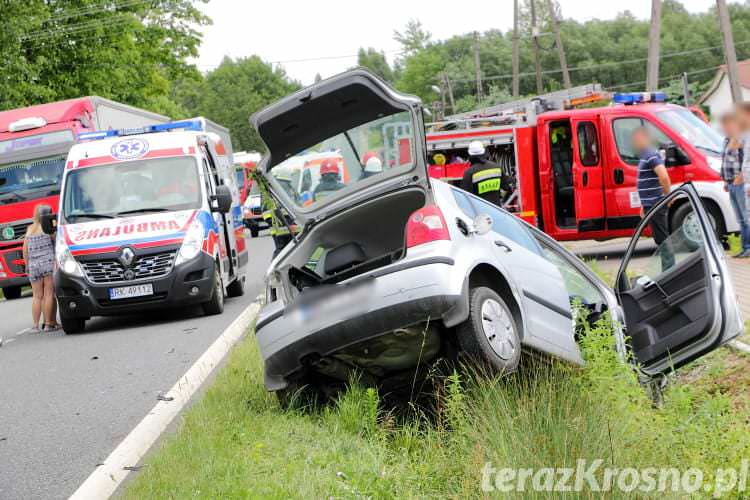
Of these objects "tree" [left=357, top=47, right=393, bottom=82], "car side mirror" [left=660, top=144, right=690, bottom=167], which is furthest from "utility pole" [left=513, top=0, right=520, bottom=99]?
"tree" [left=357, top=47, right=393, bottom=82]

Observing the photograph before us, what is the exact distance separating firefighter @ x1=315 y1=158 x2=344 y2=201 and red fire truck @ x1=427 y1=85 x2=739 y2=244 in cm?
814

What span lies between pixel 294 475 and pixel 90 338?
8.22 meters

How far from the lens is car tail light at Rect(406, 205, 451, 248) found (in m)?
6.23

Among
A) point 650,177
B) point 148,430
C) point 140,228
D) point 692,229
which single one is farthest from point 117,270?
point 692,229

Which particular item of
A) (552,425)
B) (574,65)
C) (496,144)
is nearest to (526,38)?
(574,65)

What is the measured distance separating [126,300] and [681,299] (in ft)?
26.3

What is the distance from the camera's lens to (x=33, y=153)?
19938 mm

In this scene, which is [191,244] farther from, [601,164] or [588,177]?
[601,164]

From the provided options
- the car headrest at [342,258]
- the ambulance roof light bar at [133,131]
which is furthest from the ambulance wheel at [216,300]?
the car headrest at [342,258]

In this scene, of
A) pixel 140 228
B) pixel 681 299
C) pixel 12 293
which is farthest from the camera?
pixel 12 293

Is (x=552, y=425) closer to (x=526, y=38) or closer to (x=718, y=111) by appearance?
(x=718, y=111)

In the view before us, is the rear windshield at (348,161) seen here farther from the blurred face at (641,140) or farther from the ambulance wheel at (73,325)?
the ambulance wheel at (73,325)

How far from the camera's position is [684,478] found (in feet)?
15.8

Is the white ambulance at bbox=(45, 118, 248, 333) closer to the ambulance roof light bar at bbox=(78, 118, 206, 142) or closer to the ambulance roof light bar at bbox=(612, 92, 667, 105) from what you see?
the ambulance roof light bar at bbox=(78, 118, 206, 142)
